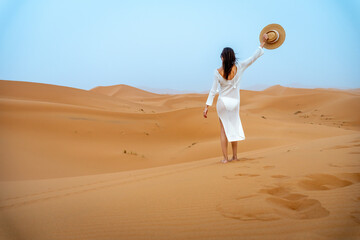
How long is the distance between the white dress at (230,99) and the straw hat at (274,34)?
0.45 m

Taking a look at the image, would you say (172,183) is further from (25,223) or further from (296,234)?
Result: (296,234)

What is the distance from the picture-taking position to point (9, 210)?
7.82 feet

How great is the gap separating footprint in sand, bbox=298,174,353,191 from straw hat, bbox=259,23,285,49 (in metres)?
1.94

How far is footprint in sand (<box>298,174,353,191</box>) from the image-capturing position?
2398 millimetres

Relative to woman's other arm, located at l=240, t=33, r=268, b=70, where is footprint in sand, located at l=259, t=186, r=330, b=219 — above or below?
below

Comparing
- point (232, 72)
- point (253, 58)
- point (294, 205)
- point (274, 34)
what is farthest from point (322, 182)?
point (253, 58)

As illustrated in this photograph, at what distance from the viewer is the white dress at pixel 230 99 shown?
14.7 ft

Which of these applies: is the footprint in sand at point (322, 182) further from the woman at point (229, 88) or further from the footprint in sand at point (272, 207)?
the woman at point (229, 88)

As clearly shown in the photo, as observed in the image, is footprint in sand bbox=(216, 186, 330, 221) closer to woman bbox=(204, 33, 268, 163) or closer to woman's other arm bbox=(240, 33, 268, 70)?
woman bbox=(204, 33, 268, 163)

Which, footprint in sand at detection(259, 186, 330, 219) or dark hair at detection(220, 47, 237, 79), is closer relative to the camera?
footprint in sand at detection(259, 186, 330, 219)

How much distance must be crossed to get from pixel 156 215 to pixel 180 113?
12.6 m

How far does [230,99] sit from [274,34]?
1.25 metres

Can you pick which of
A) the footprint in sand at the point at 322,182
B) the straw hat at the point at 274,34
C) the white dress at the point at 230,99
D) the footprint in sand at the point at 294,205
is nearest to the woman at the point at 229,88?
the white dress at the point at 230,99

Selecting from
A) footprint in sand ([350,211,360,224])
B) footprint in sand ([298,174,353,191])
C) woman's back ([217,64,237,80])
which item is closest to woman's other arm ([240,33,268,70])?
woman's back ([217,64,237,80])
